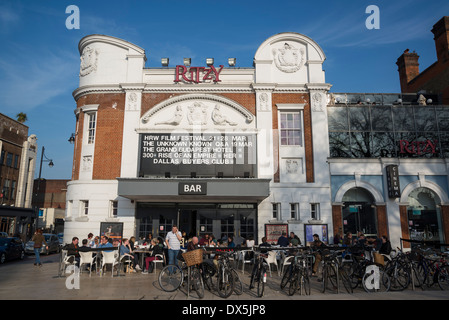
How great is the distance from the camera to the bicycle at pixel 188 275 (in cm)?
890

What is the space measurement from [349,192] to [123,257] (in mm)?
13836

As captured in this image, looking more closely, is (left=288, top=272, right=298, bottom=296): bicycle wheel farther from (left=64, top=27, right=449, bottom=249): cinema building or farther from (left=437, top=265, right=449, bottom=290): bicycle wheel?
(left=64, top=27, right=449, bottom=249): cinema building

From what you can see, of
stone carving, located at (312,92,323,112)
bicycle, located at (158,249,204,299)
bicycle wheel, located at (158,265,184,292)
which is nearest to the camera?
bicycle, located at (158,249,204,299)

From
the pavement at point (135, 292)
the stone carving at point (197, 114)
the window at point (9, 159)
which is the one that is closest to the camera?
the pavement at point (135, 292)

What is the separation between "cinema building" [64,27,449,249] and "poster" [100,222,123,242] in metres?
0.14

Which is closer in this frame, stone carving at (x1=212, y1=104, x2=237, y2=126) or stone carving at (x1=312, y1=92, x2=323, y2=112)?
stone carving at (x1=212, y1=104, x2=237, y2=126)

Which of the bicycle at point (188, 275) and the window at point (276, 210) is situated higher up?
the window at point (276, 210)

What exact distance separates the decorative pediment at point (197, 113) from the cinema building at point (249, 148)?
67 millimetres

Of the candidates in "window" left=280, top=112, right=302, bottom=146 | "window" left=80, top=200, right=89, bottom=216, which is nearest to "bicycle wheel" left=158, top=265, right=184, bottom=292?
"window" left=80, top=200, right=89, bottom=216

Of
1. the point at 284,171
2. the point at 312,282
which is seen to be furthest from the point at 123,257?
the point at 284,171

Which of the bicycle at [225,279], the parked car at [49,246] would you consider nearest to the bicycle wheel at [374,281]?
the bicycle at [225,279]

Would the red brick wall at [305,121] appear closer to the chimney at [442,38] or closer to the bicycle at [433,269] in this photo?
the bicycle at [433,269]

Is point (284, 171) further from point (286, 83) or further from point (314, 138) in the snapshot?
point (286, 83)

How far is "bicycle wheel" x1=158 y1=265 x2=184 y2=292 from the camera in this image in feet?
30.8
